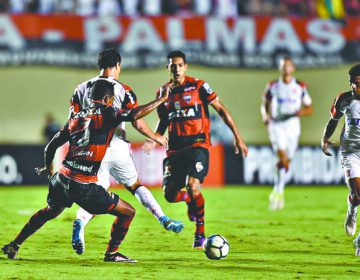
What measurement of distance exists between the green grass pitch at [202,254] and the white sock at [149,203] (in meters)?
0.42

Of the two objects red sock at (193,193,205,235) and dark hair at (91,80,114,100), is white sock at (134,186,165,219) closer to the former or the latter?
red sock at (193,193,205,235)

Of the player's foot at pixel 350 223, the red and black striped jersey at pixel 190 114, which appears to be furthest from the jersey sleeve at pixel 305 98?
the red and black striped jersey at pixel 190 114

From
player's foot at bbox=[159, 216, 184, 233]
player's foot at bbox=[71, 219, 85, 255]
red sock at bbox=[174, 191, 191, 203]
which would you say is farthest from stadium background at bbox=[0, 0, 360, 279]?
player's foot at bbox=[71, 219, 85, 255]

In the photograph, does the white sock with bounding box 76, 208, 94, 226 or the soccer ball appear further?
the white sock with bounding box 76, 208, 94, 226

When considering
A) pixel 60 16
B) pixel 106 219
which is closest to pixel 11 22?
pixel 60 16

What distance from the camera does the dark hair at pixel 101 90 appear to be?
8.04 m

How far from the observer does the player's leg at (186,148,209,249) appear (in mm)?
9461

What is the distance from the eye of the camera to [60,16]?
20594mm

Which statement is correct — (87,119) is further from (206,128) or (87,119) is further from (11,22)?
(11,22)

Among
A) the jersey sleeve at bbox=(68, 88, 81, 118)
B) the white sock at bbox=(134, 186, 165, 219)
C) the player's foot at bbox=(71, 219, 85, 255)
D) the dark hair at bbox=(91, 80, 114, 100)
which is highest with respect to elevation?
the dark hair at bbox=(91, 80, 114, 100)

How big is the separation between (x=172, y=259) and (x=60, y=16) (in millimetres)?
12943

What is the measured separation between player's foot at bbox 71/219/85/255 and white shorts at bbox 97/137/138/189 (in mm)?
1010

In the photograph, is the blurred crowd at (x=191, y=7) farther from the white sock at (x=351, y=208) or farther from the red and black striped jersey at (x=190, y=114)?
the white sock at (x=351, y=208)

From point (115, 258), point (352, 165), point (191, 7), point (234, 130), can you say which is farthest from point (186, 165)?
point (191, 7)
